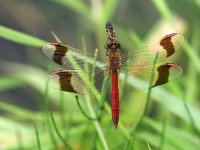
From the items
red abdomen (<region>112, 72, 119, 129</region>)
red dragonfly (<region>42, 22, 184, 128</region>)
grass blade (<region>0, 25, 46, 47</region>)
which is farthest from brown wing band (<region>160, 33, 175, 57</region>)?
grass blade (<region>0, 25, 46, 47</region>)

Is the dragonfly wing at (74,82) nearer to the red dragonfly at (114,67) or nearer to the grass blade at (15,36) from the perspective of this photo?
the red dragonfly at (114,67)

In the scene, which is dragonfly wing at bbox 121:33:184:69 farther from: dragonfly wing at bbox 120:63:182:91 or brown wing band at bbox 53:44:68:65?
brown wing band at bbox 53:44:68:65

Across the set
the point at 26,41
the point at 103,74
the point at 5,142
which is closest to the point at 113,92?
the point at 103,74

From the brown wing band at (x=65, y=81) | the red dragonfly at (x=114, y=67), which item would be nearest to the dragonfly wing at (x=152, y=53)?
the red dragonfly at (x=114, y=67)

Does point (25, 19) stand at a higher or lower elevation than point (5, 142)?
higher

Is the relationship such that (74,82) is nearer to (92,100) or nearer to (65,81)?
(65,81)

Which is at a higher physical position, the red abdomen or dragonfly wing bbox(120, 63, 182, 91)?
dragonfly wing bbox(120, 63, 182, 91)

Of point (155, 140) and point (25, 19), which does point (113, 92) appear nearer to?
point (155, 140)
